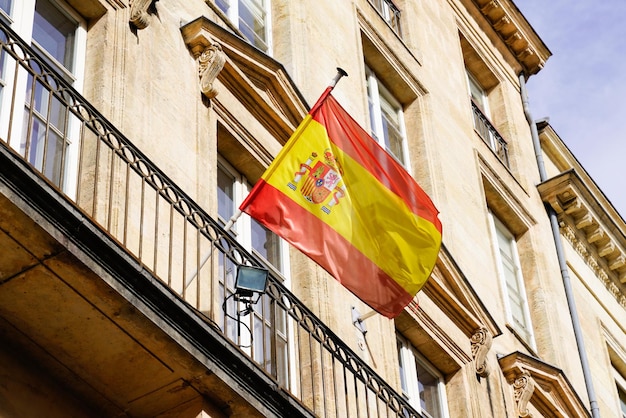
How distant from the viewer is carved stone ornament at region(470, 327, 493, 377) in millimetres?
14914

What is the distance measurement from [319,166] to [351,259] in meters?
0.75

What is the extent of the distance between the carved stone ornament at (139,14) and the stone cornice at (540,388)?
6.14 m

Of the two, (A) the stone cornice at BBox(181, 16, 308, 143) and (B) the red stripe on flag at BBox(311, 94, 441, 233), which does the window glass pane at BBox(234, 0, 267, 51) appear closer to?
(A) the stone cornice at BBox(181, 16, 308, 143)

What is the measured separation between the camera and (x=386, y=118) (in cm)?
1678

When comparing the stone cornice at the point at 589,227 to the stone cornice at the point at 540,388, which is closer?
the stone cornice at the point at 540,388

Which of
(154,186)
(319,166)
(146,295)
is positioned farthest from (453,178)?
(146,295)

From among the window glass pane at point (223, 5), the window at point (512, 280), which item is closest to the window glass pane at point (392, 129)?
the window at point (512, 280)

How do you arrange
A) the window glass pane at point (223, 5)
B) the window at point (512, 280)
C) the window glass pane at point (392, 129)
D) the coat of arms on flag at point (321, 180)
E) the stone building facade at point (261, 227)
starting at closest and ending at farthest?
the stone building facade at point (261, 227) → the coat of arms on flag at point (321, 180) → the window glass pane at point (223, 5) → the window glass pane at point (392, 129) → the window at point (512, 280)


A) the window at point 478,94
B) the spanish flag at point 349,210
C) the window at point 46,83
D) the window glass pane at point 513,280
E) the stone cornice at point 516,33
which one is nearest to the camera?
the window at point 46,83

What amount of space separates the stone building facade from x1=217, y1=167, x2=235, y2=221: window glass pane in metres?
0.02

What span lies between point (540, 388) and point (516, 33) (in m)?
7.16

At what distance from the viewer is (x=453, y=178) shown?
16781 millimetres

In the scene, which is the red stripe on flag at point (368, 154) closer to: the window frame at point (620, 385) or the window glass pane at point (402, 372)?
the window glass pane at point (402, 372)

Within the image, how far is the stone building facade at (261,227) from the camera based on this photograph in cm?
851
